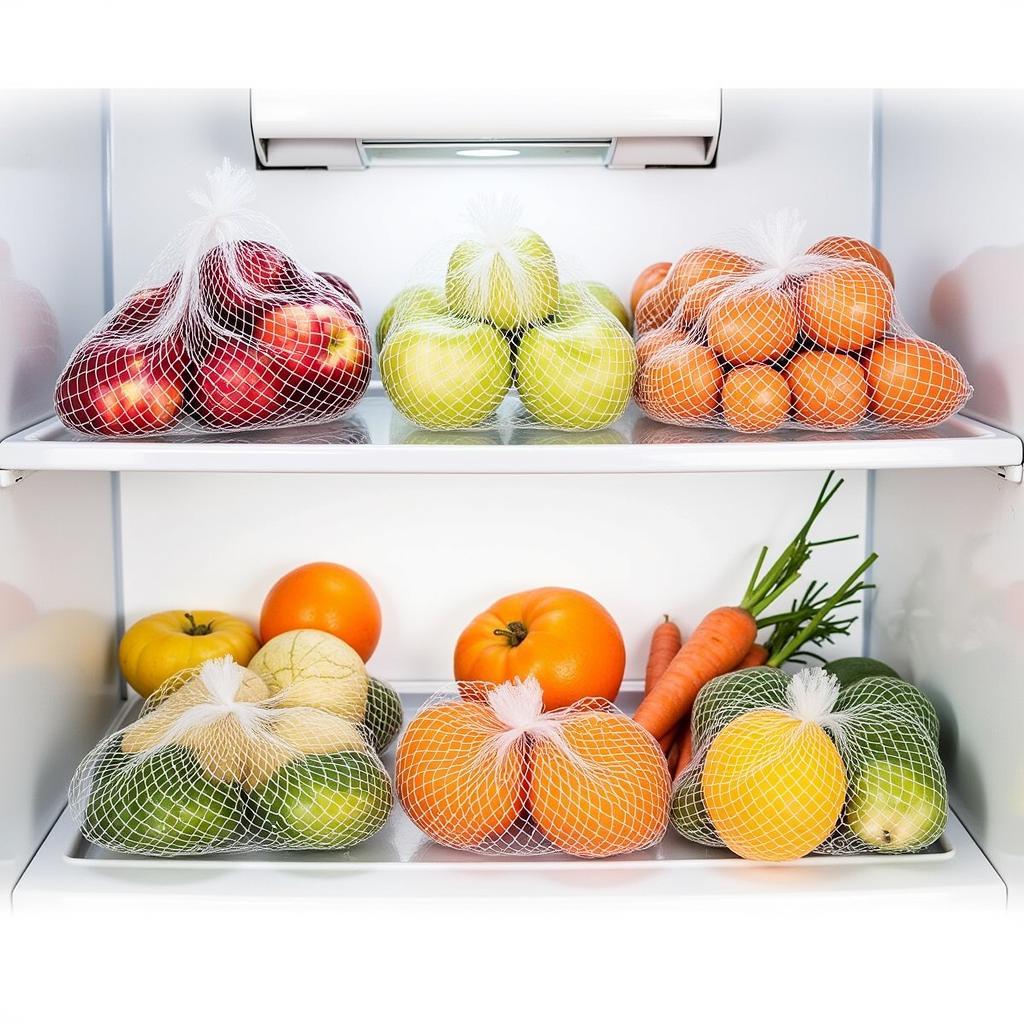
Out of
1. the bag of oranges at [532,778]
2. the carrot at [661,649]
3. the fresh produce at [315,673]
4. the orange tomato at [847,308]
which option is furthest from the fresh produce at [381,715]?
the orange tomato at [847,308]

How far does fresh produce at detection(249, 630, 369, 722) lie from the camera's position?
98 centimetres

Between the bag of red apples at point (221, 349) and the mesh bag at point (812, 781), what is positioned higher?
the bag of red apples at point (221, 349)

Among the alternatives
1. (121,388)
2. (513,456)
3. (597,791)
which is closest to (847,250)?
(513,456)

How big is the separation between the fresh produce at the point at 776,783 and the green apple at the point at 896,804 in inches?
0.9

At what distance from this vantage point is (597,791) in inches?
34.2

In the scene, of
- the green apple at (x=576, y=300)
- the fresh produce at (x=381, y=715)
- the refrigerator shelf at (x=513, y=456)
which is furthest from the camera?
the fresh produce at (x=381, y=715)

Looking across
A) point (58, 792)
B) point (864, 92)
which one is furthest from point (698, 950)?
point (864, 92)

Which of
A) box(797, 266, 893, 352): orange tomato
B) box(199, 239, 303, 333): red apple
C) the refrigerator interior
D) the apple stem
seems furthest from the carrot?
box(199, 239, 303, 333): red apple

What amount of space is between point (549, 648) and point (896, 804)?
30 cm

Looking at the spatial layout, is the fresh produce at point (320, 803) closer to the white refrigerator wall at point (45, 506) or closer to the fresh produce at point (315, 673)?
the fresh produce at point (315, 673)

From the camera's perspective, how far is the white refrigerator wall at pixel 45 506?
0.89 m

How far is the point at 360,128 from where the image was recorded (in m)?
1.02

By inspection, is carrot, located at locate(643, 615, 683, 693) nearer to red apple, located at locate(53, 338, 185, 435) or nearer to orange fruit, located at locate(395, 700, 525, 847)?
orange fruit, located at locate(395, 700, 525, 847)

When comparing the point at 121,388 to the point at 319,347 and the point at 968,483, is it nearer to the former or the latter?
the point at 319,347
